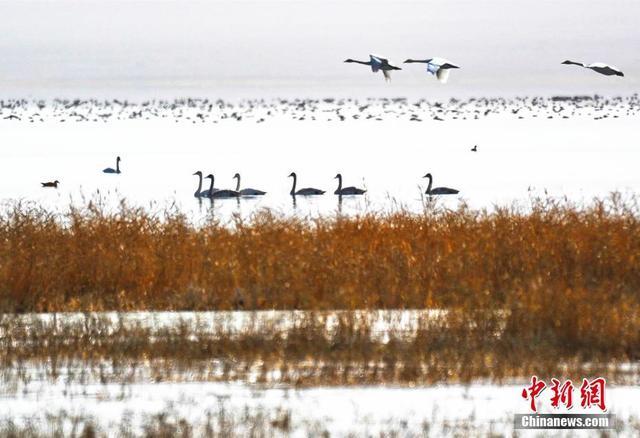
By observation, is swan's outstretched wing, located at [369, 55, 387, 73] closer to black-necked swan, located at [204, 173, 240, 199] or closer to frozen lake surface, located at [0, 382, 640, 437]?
frozen lake surface, located at [0, 382, 640, 437]

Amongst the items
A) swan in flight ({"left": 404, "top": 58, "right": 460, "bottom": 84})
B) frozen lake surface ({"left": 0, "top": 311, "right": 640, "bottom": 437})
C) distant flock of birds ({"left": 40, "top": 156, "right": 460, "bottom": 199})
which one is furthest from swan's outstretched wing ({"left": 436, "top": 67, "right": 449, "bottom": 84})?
distant flock of birds ({"left": 40, "top": 156, "right": 460, "bottom": 199})

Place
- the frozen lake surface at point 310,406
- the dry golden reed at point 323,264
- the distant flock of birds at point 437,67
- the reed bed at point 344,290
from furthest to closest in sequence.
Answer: the distant flock of birds at point 437,67
the dry golden reed at point 323,264
the reed bed at point 344,290
the frozen lake surface at point 310,406

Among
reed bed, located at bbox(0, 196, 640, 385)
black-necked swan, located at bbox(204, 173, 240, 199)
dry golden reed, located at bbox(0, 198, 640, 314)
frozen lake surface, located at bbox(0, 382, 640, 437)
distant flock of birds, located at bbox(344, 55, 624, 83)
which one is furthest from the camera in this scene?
black-necked swan, located at bbox(204, 173, 240, 199)

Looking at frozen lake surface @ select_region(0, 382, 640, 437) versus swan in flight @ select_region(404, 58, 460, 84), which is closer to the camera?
frozen lake surface @ select_region(0, 382, 640, 437)

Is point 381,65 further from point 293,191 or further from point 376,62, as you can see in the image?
point 293,191

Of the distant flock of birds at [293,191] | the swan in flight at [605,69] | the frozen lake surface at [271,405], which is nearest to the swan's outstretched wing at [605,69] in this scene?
the swan in flight at [605,69]

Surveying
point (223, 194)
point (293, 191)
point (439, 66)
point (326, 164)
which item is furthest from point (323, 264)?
point (326, 164)

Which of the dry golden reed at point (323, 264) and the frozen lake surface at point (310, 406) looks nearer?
the frozen lake surface at point (310, 406)

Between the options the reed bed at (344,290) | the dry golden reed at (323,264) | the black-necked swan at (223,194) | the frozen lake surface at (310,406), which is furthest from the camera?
the black-necked swan at (223,194)

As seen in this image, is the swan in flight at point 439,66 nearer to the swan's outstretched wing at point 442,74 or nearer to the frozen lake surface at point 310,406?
the swan's outstretched wing at point 442,74

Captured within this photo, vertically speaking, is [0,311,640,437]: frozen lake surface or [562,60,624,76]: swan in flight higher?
[562,60,624,76]: swan in flight

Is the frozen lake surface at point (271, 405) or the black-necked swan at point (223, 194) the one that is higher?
the black-necked swan at point (223, 194)

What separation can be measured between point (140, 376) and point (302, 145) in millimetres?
72510

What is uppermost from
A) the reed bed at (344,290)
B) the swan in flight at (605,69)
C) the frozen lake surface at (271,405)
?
the swan in flight at (605,69)
